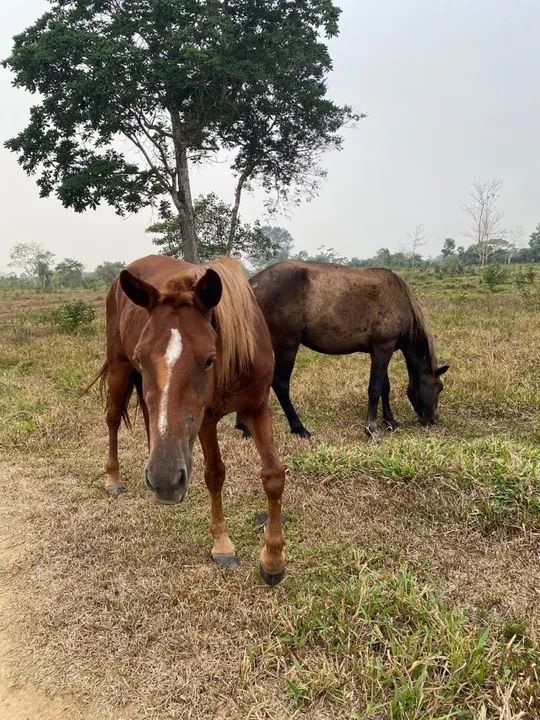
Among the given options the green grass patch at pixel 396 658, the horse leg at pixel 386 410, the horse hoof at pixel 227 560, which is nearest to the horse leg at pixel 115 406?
the horse hoof at pixel 227 560

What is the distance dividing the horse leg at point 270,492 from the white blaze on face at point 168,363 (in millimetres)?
1027

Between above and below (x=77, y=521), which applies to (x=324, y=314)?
above

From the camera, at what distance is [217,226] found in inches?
891

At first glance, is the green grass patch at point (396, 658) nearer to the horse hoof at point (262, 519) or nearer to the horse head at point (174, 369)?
the horse hoof at point (262, 519)

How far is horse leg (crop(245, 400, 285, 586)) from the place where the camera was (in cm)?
278

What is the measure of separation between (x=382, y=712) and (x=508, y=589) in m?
1.08

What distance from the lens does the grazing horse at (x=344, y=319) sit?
556 cm

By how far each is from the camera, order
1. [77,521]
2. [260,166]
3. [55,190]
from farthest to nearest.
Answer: [260,166] < [55,190] < [77,521]

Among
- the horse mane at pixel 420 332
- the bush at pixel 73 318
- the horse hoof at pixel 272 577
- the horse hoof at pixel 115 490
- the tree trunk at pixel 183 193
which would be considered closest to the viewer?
the horse hoof at pixel 272 577

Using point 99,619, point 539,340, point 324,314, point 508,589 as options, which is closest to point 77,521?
point 99,619

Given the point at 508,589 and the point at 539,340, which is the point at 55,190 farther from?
the point at 508,589

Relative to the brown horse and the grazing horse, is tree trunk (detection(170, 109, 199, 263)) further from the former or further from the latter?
the brown horse

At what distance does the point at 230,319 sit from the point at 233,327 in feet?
0.15

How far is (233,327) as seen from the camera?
2.59 m
